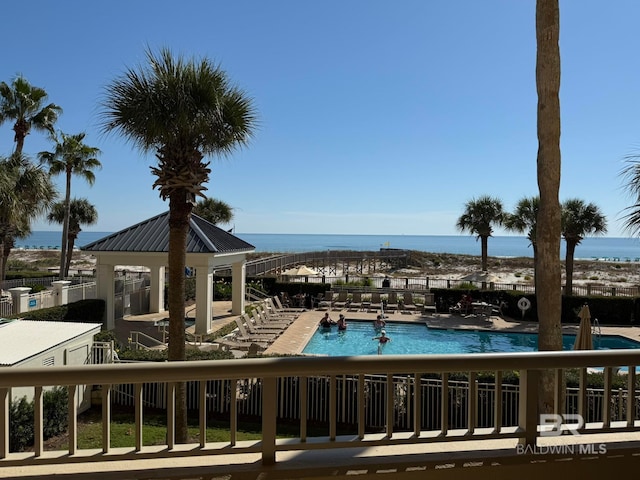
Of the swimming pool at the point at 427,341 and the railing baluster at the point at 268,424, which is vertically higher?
the railing baluster at the point at 268,424

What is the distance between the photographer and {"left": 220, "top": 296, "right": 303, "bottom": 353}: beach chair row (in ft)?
47.0

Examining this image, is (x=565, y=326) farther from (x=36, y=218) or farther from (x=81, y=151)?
(x=81, y=151)

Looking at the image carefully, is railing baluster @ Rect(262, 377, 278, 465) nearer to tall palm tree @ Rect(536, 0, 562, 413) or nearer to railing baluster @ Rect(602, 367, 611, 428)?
railing baluster @ Rect(602, 367, 611, 428)

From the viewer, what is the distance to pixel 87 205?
3138cm

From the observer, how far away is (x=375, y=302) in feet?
75.6

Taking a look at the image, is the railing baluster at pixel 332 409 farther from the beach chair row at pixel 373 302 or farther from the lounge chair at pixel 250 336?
the beach chair row at pixel 373 302

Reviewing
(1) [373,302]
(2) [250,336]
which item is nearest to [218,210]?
(1) [373,302]

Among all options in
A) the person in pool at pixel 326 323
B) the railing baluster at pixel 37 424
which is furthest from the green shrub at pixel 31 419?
the person in pool at pixel 326 323

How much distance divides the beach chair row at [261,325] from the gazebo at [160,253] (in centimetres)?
134

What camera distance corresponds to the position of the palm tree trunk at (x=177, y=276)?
6.71 m

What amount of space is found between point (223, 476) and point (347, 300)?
827 inches

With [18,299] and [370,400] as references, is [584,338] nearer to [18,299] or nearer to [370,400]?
[370,400]

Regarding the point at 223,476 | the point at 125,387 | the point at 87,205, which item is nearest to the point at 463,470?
the point at 223,476

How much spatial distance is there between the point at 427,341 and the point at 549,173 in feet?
44.0
